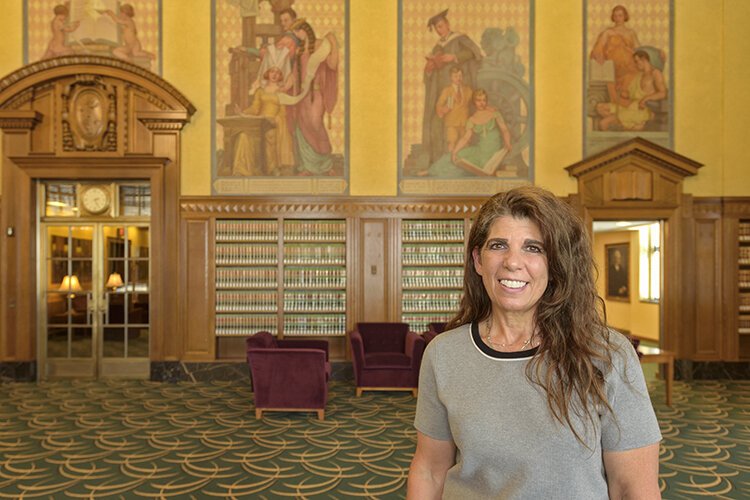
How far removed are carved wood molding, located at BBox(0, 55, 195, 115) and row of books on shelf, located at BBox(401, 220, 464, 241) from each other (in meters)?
4.04

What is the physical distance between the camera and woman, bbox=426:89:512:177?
8.98 metres

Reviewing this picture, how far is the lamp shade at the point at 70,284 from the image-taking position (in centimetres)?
895

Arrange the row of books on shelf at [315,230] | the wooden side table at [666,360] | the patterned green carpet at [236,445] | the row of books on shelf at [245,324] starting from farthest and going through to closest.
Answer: the row of books on shelf at [315,230]
the row of books on shelf at [245,324]
the wooden side table at [666,360]
the patterned green carpet at [236,445]

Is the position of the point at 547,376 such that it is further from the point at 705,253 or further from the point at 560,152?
the point at 705,253

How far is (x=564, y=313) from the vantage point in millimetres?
1517

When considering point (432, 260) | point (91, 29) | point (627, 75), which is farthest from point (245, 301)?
point (627, 75)

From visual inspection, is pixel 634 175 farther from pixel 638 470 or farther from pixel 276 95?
pixel 638 470

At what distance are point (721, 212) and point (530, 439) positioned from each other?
9308 mm

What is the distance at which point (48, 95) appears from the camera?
8641 mm

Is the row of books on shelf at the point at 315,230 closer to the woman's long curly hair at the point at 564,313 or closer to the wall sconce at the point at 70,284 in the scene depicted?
the wall sconce at the point at 70,284

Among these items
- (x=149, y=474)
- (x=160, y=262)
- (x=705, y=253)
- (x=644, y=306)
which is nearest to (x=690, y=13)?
(x=705, y=253)

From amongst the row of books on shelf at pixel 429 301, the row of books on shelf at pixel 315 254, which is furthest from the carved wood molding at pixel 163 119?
the row of books on shelf at pixel 429 301

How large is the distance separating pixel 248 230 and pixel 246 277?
30.2 inches

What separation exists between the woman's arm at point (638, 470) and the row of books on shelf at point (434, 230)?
7700 mm
